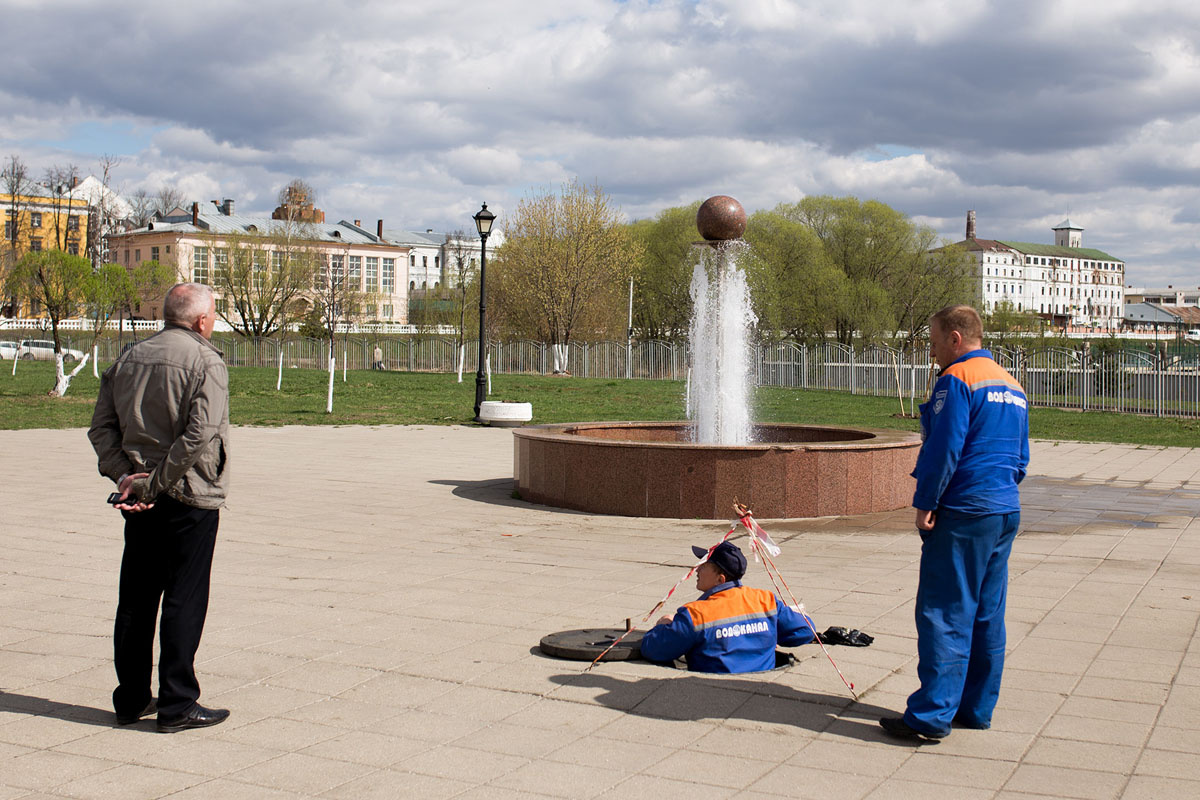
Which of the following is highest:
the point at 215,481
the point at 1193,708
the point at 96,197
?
the point at 96,197

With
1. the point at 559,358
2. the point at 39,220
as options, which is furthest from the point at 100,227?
the point at 559,358

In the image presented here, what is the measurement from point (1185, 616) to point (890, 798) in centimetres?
385

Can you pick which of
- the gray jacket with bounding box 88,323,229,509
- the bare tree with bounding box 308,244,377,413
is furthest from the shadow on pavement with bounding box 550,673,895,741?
the bare tree with bounding box 308,244,377,413

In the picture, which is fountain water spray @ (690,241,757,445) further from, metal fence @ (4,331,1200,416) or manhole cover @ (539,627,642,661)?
manhole cover @ (539,627,642,661)

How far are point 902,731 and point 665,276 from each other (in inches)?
2245

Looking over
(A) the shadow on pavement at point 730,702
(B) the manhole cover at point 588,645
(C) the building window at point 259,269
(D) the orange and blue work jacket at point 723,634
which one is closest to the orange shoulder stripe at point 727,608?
(D) the orange and blue work jacket at point 723,634

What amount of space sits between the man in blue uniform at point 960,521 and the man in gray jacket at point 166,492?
281cm

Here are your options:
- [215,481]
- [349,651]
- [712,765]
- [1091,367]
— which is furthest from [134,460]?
[1091,367]

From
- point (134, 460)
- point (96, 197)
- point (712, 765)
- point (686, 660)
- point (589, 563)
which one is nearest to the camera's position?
point (712, 765)

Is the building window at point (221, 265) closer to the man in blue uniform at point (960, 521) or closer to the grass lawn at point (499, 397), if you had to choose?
the grass lawn at point (499, 397)

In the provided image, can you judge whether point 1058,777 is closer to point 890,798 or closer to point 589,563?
point 890,798

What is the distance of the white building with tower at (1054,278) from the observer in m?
166

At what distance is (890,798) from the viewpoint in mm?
3781

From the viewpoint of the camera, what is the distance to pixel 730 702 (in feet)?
15.8
